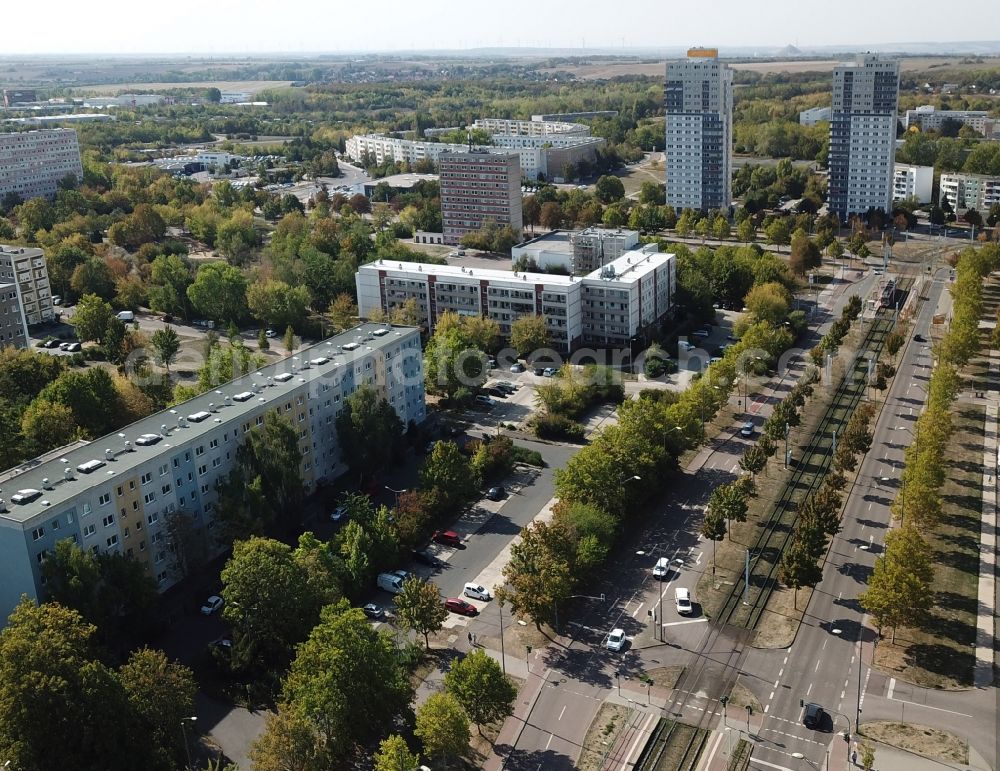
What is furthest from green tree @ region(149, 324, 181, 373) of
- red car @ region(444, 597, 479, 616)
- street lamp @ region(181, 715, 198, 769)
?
street lamp @ region(181, 715, 198, 769)

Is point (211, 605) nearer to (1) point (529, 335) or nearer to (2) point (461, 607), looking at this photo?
(2) point (461, 607)

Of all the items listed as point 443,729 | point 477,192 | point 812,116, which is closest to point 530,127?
point 812,116

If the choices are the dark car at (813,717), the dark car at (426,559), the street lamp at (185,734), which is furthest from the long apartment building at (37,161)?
the dark car at (813,717)

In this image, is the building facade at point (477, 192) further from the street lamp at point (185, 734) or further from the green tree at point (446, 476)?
A: the street lamp at point (185, 734)

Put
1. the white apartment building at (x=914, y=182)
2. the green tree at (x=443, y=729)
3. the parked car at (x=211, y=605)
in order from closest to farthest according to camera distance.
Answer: the green tree at (x=443, y=729), the parked car at (x=211, y=605), the white apartment building at (x=914, y=182)

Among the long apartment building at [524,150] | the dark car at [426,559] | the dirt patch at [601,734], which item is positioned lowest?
the dirt patch at [601,734]

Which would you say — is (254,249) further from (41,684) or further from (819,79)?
(819,79)
